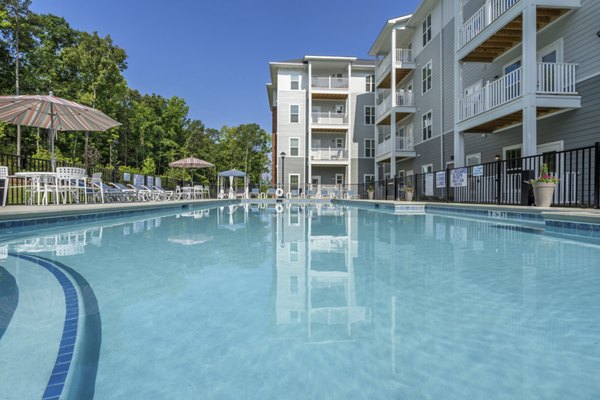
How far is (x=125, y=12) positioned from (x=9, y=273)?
77.8ft

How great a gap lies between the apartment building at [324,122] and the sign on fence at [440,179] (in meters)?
11.9

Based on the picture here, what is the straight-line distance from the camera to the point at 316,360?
129 centimetres

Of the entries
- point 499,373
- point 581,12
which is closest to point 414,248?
point 499,373

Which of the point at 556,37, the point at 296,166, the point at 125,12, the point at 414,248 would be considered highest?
the point at 125,12

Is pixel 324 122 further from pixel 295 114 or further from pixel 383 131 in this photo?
pixel 383 131

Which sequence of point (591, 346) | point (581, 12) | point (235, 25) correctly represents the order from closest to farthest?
point (591, 346)
point (581, 12)
point (235, 25)

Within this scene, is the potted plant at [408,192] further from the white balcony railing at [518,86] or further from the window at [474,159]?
the white balcony railing at [518,86]

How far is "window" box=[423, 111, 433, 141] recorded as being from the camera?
17.0 metres

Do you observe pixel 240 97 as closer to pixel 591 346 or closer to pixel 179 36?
pixel 179 36

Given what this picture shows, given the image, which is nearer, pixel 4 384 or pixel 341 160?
pixel 4 384

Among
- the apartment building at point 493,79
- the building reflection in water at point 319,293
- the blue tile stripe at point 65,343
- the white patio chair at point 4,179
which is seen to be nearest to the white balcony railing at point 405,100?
the apartment building at point 493,79

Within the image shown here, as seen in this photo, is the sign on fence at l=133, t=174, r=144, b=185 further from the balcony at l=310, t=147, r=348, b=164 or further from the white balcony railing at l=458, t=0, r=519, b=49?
the white balcony railing at l=458, t=0, r=519, b=49

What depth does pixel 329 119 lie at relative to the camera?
25234 millimetres

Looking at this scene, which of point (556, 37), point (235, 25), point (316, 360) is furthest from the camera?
point (235, 25)
